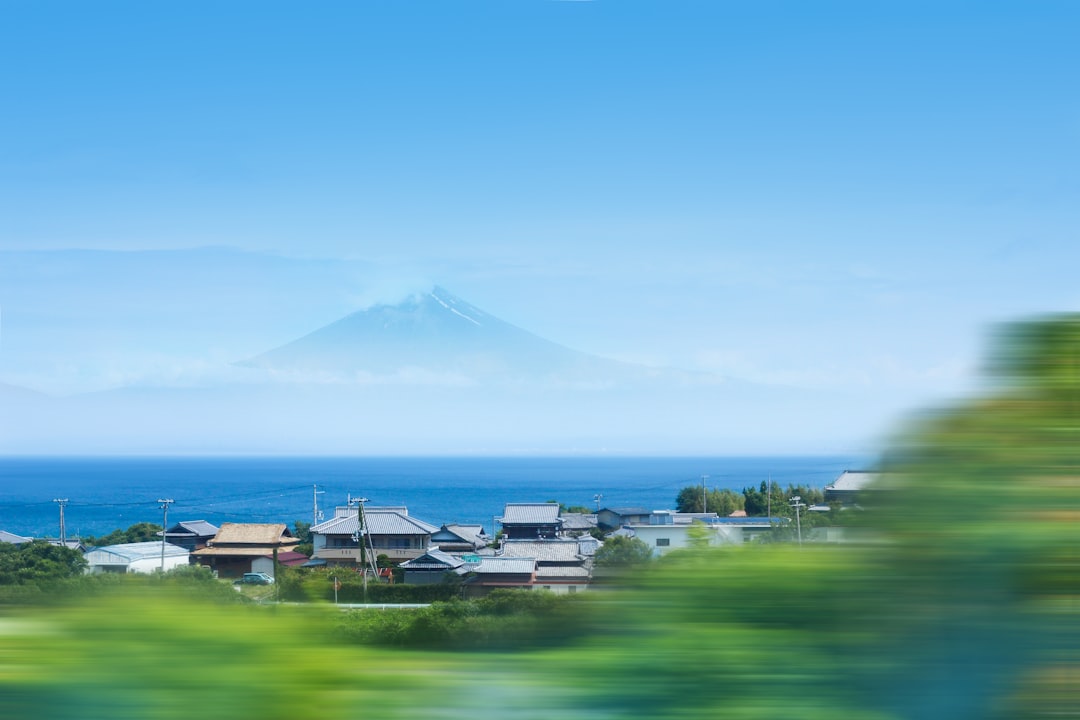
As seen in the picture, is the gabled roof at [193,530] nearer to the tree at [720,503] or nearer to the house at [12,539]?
the house at [12,539]

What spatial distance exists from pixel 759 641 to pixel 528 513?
17.3 m

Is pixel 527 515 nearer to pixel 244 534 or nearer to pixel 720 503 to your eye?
pixel 244 534

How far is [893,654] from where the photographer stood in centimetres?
96

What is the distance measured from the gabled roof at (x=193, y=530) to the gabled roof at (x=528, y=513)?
671cm

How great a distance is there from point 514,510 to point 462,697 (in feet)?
58.0

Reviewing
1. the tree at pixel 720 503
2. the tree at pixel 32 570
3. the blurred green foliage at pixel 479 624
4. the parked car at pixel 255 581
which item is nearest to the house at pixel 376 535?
the tree at pixel 720 503

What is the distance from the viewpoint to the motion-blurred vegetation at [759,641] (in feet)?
2.98

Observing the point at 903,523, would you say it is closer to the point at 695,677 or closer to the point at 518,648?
the point at 695,677

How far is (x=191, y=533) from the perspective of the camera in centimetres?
1873

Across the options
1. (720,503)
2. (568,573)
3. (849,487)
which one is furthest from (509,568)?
(720,503)

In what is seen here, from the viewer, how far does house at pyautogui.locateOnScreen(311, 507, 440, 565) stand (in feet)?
40.5

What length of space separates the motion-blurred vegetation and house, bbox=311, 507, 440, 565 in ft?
33.8

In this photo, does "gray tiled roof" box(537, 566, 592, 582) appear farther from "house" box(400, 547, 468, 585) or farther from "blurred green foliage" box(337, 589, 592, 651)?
"house" box(400, 547, 468, 585)

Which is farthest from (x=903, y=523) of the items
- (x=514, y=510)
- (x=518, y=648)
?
(x=514, y=510)
